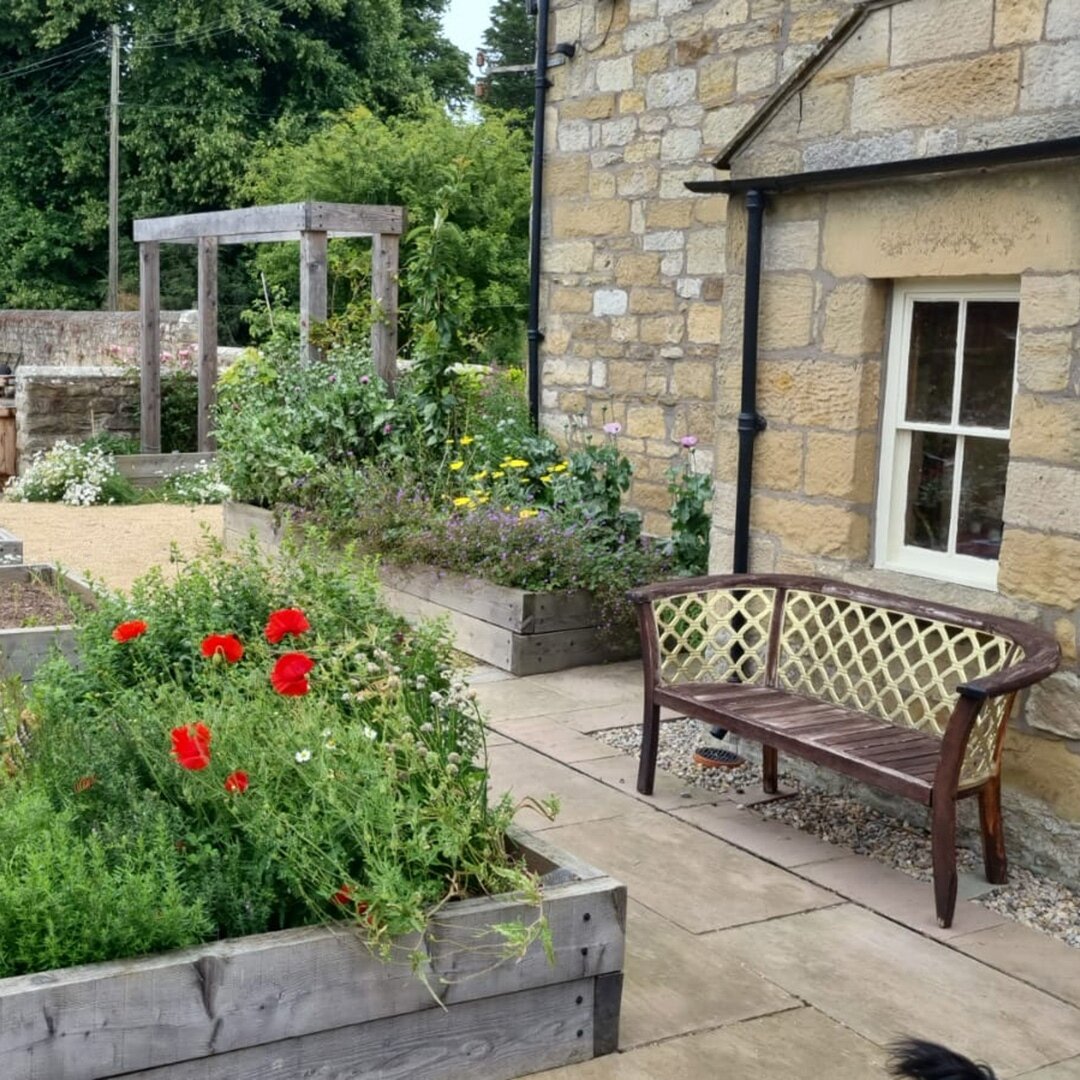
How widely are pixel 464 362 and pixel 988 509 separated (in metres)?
5.39

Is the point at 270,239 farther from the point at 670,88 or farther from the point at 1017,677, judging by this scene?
the point at 1017,677

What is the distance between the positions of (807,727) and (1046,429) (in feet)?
4.08

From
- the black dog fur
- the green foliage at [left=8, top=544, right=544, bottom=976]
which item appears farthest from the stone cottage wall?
the black dog fur

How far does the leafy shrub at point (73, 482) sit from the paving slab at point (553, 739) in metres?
7.32

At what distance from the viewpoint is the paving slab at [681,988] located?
3.59 metres

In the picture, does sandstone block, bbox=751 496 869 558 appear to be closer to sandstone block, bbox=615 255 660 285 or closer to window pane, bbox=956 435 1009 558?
window pane, bbox=956 435 1009 558

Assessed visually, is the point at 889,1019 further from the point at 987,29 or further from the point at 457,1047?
the point at 987,29

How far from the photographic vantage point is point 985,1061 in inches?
134

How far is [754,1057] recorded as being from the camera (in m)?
3.43

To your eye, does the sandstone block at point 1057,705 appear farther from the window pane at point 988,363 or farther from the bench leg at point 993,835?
the window pane at point 988,363

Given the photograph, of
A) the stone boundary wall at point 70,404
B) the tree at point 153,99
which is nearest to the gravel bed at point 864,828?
the stone boundary wall at point 70,404

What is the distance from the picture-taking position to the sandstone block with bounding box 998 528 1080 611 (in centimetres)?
444

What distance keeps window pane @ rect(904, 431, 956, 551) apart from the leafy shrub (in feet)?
29.5

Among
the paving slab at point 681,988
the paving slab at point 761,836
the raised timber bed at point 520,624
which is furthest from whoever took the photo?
the raised timber bed at point 520,624
